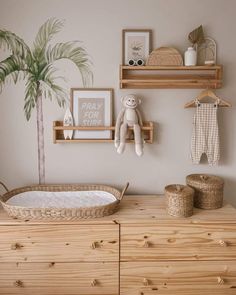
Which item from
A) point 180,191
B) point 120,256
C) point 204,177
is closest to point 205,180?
point 204,177

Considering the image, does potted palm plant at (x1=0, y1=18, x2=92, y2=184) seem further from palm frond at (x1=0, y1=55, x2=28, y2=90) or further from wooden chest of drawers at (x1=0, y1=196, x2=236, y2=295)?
wooden chest of drawers at (x1=0, y1=196, x2=236, y2=295)

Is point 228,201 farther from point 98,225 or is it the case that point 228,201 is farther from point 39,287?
point 39,287

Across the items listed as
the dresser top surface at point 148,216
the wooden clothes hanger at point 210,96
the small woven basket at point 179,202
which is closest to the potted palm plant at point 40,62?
the wooden clothes hanger at point 210,96

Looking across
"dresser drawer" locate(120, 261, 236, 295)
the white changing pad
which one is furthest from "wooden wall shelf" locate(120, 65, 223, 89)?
"dresser drawer" locate(120, 261, 236, 295)

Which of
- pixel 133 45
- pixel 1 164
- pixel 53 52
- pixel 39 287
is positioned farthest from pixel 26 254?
pixel 133 45

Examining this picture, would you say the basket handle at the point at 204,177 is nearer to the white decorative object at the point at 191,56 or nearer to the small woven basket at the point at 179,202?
the small woven basket at the point at 179,202

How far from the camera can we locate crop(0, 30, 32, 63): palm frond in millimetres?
2049

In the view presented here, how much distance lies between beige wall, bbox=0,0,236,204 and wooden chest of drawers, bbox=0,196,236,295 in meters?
0.45

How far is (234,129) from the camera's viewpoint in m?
2.16

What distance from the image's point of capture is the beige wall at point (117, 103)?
2.05 metres

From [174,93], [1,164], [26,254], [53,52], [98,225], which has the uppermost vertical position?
[53,52]

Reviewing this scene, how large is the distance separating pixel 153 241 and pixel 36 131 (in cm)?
107

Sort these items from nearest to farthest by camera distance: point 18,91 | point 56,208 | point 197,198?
point 56,208 → point 197,198 → point 18,91

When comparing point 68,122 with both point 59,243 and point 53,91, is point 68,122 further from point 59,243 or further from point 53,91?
point 59,243
